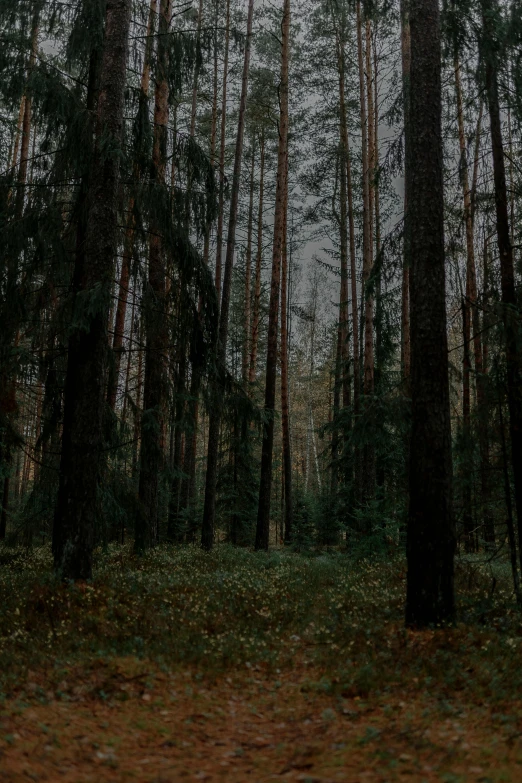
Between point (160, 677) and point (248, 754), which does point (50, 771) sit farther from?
point (160, 677)

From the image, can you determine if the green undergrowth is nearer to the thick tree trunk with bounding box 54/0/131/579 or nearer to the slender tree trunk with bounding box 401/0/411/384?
the thick tree trunk with bounding box 54/0/131/579

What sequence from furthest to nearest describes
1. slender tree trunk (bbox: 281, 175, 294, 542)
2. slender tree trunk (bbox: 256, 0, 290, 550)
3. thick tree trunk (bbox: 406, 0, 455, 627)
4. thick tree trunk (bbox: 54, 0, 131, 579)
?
1. slender tree trunk (bbox: 281, 175, 294, 542)
2. slender tree trunk (bbox: 256, 0, 290, 550)
3. thick tree trunk (bbox: 54, 0, 131, 579)
4. thick tree trunk (bbox: 406, 0, 455, 627)

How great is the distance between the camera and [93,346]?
8.61 metres

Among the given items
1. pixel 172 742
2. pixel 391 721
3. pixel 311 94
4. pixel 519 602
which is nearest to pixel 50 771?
pixel 172 742

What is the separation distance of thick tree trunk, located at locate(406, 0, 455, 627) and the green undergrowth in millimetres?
598

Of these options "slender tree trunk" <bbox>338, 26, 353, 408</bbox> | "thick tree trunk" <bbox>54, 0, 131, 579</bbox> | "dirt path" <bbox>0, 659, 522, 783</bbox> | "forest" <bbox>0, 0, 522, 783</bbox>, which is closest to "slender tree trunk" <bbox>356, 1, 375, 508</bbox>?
"forest" <bbox>0, 0, 522, 783</bbox>

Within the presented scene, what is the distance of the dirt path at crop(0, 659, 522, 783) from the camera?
12.5 feet

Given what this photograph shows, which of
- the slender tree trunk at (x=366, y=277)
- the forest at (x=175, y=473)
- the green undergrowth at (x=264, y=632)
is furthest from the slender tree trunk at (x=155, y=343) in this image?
the slender tree trunk at (x=366, y=277)

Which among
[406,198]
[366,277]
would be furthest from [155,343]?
[366,277]

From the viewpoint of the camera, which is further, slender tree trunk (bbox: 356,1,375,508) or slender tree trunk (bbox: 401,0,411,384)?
slender tree trunk (bbox: 356,1,375,508)

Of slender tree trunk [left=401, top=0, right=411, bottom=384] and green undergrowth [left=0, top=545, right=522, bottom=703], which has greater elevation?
slender tree trunk [left=401, top=0, right=411, bottom=384]

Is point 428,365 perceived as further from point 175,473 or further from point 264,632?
point 175,473

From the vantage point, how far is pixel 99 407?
8500 millimetres

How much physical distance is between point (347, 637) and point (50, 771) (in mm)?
4155
